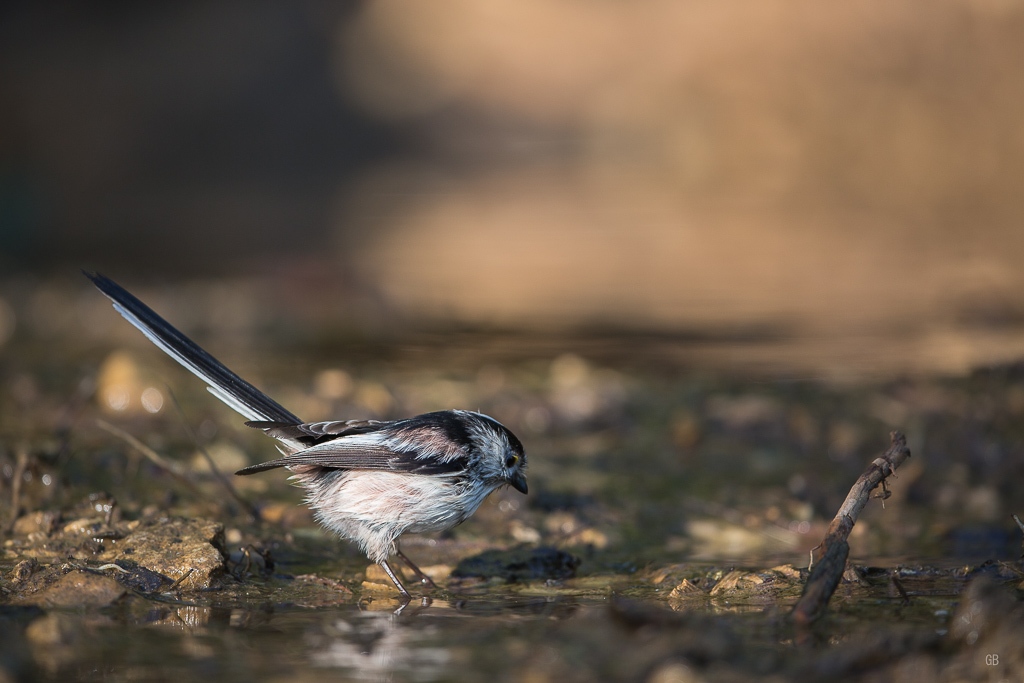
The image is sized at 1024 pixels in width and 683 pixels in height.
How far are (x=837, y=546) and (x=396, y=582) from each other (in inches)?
73.2

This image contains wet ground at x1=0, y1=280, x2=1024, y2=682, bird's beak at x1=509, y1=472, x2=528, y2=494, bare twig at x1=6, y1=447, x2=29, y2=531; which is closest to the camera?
wet ground at x1=0, y1=280, x2=1024, y2=682

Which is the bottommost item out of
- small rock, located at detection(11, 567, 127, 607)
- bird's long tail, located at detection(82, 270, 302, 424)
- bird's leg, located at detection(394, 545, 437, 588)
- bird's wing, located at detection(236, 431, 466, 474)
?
bird's leg, located at detection(394, 545, 437, 588)

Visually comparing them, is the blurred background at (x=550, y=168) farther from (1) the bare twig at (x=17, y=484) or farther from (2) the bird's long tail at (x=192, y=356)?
(1) the bare twig at (x=17, y=484)

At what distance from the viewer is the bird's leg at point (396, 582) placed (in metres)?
4.31

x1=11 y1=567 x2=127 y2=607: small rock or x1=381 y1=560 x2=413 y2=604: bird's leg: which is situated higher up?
x1=11 y1=567 x2=127 y2=607: small rock

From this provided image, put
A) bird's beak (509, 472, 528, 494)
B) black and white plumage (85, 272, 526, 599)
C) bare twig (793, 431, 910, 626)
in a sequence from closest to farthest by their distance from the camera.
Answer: bare twig (793, 431, 910, 626)
black and white plumage (85, 272, 526, 599)
bird's beak (509, 472, 528, 494)

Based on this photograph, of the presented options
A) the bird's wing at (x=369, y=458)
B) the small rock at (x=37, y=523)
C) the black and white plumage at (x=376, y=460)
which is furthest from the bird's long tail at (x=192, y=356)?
the small rock at (x=37, y=523)

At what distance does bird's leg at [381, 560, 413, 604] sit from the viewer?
14.1 feet

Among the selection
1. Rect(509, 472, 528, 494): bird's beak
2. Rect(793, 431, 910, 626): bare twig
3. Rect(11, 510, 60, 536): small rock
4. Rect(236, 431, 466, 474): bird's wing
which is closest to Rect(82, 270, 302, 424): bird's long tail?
Rect(236, 431, 466, 474): bird's wing

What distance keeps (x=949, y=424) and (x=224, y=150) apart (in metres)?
32.1

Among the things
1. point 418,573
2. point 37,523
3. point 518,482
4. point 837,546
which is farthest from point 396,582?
point 837,546

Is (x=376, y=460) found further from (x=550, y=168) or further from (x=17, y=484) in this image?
(x=550, y=168)

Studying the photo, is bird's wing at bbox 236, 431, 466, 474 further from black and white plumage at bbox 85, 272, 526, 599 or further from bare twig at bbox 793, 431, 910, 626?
bare twig at bbox 793, 431, 910, 626

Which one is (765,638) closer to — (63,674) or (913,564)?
(913,564)
